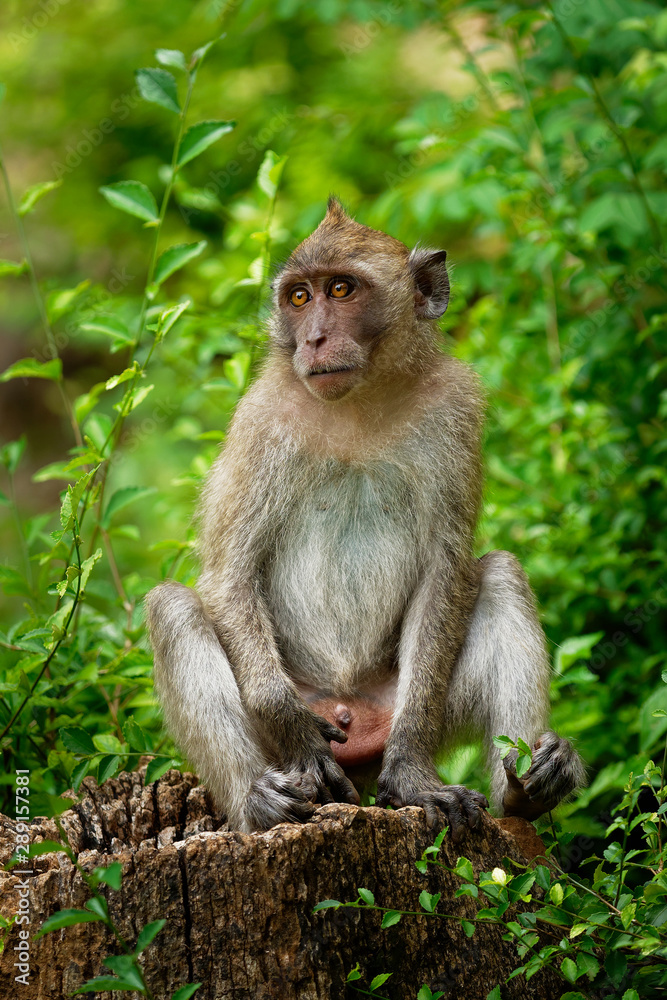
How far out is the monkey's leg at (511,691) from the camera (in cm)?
482

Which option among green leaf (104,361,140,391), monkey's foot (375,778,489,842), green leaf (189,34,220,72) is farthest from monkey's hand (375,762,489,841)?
green leaf (189,34,220,72)

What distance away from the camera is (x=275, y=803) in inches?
179

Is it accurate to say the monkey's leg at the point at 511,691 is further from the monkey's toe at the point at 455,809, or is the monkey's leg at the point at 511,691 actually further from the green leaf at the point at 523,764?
the green leaf at the point at 523,764

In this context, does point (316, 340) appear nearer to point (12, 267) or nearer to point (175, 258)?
point (175, 258)

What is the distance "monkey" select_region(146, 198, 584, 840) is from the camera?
5.16m

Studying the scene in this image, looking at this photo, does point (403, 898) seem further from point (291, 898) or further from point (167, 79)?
point (167, 79)

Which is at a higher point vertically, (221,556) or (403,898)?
(221,556)

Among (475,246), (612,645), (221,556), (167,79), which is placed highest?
(167,79)

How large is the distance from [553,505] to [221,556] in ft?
10.8

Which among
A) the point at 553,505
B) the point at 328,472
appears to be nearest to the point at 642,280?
the point at 553,505

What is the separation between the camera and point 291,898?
379 cm

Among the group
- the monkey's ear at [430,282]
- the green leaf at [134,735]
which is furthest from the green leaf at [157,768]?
the monkey's ear at [430,282]

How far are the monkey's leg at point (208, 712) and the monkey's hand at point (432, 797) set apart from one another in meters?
0.47

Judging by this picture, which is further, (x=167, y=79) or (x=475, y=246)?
(x=475, y=246)
